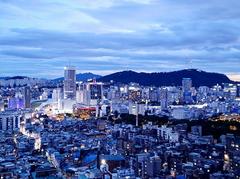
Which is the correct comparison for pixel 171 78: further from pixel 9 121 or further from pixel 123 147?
pixel 123 147

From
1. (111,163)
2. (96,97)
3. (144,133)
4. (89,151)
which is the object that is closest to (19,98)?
(96,97)

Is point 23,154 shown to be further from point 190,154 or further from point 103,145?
point 190,154

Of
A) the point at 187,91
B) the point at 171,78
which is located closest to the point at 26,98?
the point at 187,91

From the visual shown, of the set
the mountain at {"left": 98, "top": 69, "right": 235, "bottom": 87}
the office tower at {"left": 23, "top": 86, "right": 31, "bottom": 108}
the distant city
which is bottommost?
the distant city

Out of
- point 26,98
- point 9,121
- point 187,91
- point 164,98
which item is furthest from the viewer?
point 187,91

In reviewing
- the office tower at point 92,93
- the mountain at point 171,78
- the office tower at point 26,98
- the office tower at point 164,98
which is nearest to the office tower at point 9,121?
the office tower at point 26,98

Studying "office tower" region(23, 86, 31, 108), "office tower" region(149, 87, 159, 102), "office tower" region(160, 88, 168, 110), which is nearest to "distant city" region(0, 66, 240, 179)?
"office tower" region(160, 88, 168, 110)

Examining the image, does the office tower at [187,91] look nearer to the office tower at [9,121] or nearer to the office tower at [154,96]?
the office tower at [154,96]

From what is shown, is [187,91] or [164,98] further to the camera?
[187,91]

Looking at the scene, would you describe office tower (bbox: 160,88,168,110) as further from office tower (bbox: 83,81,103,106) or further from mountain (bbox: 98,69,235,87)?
mountain (bbox: 98,69,235,87)
